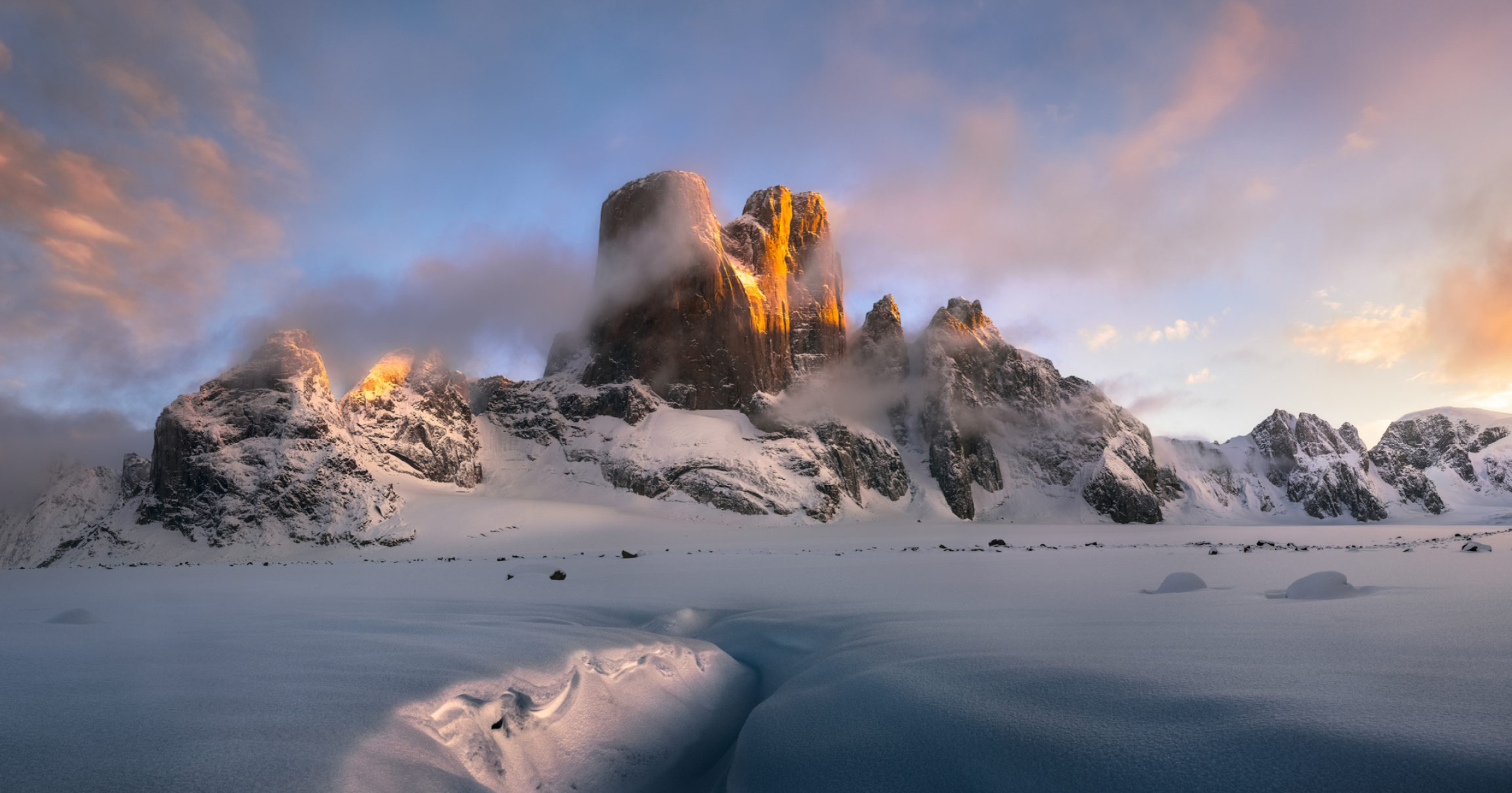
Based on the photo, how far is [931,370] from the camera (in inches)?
3494

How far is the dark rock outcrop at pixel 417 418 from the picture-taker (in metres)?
64.2

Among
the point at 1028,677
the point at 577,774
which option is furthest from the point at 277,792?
the point at 1028,677

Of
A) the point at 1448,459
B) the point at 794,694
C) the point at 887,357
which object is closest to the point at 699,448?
the point at 887,357

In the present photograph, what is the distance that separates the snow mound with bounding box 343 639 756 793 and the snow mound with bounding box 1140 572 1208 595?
5.48 meters

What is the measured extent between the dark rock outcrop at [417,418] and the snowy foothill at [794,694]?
6341 cm

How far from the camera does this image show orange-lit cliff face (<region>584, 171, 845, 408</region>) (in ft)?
254

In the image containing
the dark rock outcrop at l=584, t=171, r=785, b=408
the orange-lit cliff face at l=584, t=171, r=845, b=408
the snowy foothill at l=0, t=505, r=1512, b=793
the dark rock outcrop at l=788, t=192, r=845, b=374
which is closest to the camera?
the snowy foothill at l=0, t=505, r=1512, b=793

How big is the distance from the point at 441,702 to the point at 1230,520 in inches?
4337

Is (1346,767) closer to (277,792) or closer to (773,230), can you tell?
(277,792)

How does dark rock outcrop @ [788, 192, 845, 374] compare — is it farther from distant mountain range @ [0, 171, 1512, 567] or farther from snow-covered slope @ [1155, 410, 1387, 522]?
snow-covered slope @ [1155, 410, 1387, 522]

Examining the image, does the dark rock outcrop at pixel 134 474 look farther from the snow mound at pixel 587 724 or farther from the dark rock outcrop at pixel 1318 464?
the dark rock outcrop at pixel 1318 464

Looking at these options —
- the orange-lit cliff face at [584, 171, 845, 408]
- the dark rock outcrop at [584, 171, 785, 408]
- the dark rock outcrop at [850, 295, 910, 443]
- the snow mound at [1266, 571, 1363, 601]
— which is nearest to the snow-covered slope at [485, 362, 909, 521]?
the dark rock outcrop at [584, 171, 785, 408]

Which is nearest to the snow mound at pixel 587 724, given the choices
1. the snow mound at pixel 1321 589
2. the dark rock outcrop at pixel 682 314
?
the snow mound at pixel 1321 589

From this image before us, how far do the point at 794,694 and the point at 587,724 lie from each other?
A: 1350 mm
